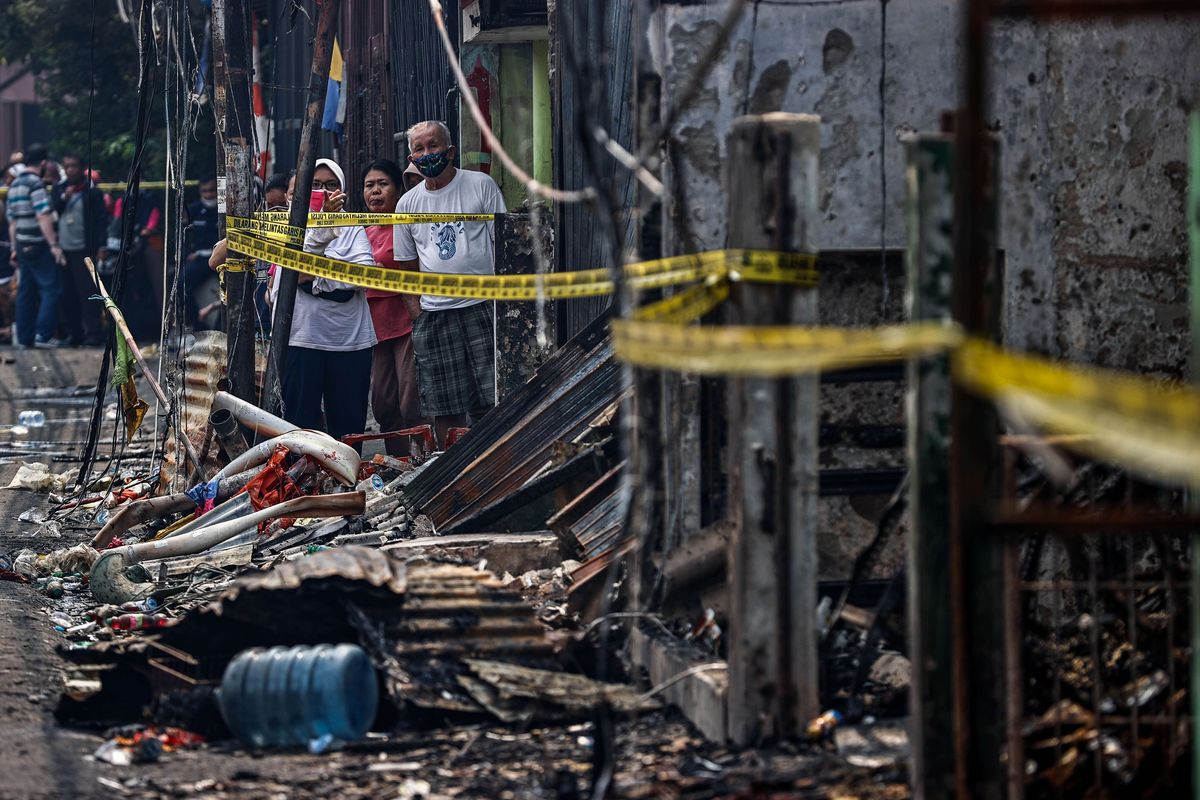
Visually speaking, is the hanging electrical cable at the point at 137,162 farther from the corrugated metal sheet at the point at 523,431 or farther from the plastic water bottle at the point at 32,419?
Result: the plastic water bottle at the point at 32,419

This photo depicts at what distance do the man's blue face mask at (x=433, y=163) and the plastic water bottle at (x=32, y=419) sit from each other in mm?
6105

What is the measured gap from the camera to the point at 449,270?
11055 mm

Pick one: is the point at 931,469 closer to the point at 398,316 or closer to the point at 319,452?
the point at 319,452

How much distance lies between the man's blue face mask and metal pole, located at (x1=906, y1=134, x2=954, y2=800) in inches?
271

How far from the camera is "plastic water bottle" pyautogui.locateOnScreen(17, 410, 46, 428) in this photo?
1557 cm

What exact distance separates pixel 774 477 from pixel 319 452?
476 centimetres

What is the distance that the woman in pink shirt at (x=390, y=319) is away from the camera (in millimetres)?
11375

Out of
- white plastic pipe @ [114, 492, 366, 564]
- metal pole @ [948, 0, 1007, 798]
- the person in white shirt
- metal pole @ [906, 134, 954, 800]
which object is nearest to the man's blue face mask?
the person in white shirt

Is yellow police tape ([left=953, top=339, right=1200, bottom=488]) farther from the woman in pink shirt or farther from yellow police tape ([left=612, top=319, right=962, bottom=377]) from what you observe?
the woman in pink shirt

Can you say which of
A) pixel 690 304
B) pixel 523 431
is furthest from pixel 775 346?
pixel 523 431

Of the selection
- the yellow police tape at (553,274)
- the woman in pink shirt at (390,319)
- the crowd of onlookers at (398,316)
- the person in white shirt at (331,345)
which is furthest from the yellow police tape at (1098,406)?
the woman in pink shirt at (390,319)

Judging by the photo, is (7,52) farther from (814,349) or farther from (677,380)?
(814,349)

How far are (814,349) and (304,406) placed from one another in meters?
7.56

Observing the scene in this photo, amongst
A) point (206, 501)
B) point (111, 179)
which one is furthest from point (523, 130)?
point (111, 179)
